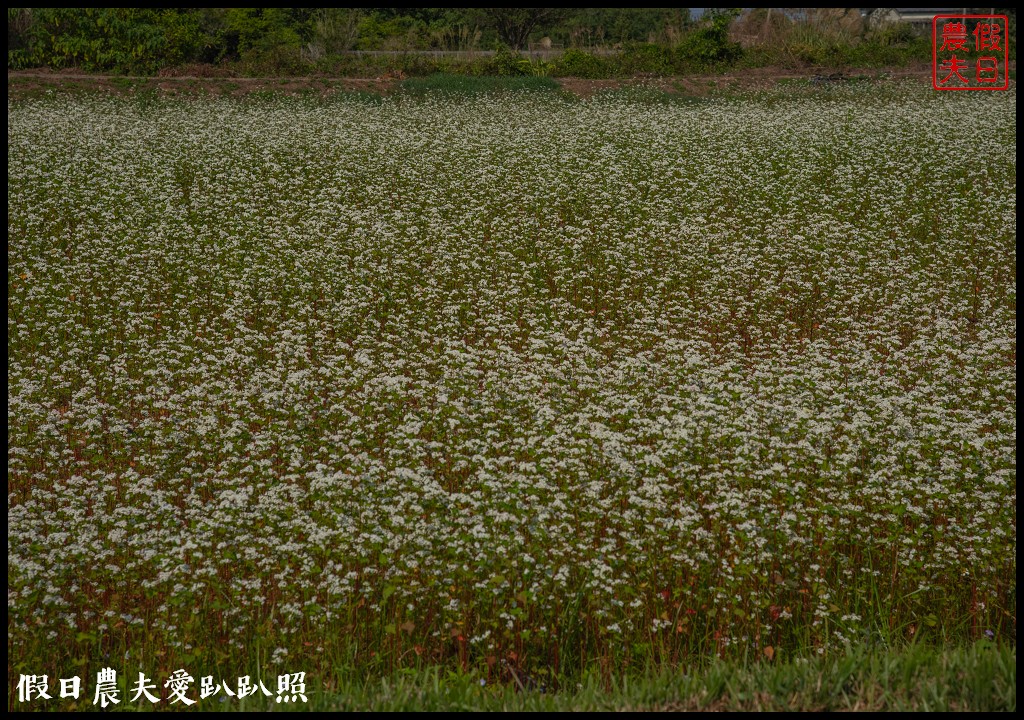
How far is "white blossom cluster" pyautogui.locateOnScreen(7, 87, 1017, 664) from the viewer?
7840 millimetres

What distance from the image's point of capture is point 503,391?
11.1m

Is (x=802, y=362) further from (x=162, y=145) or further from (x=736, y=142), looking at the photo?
(x=162, y=145)

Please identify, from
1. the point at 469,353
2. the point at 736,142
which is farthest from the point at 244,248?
the point at 736,142

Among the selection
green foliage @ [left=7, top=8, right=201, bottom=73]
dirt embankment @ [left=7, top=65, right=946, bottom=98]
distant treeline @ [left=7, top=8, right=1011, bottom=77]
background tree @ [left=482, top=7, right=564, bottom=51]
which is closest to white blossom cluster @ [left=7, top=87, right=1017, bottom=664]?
dirt embankment @ [left=7, top=65, right=946, bottom=98]

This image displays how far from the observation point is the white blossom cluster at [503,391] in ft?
25.7

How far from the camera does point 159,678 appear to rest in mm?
6957

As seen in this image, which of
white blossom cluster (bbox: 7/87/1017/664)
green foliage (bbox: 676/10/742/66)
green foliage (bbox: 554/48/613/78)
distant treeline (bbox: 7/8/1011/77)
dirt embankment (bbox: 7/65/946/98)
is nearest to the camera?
white blossom cluster (bbox: 7/87/1017/664)

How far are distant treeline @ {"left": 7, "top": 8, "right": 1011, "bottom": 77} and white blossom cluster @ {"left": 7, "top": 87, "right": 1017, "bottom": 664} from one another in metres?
11.4

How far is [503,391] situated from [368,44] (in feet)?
101

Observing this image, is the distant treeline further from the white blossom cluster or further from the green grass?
the green grass

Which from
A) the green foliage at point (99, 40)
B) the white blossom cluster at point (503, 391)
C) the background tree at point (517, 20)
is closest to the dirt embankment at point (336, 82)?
the green foliage at point (99, 40)

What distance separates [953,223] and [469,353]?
33.5 ft

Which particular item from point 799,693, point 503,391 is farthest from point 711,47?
point 799,693

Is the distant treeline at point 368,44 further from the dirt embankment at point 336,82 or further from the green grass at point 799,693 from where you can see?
the green grass at point 799,693
